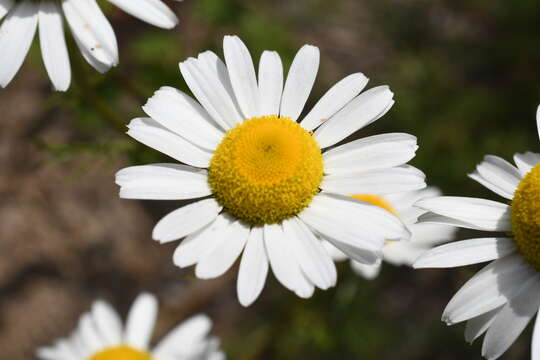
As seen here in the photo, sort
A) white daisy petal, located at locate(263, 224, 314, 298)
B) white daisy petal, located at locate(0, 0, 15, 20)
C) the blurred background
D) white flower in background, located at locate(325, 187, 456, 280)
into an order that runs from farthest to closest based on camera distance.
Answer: the blurred background
white flower in background, located at locate(325, 187, 456, 280)
white daisy petal, located at locate(0, 0, 15, 20)
white daisy petal, located at locate(263, 224, 314, 298)

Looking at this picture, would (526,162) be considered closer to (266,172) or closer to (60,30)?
(266,172)

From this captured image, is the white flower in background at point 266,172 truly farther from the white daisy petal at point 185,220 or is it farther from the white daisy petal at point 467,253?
the white daisy petal at point 467,253

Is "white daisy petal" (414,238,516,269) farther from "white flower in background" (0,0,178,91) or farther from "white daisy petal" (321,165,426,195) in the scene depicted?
"white flower in background" (0,0,178,91)

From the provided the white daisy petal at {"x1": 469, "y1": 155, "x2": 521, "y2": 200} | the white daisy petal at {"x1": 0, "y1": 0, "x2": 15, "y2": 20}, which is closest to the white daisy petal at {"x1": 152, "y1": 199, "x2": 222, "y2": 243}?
the white daisy petal at {"x1": 469, "y1": 155, "x2": 521, "y2": 200}

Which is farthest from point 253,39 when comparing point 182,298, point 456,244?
point 456,244

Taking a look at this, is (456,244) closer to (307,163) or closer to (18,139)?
(307,163)
